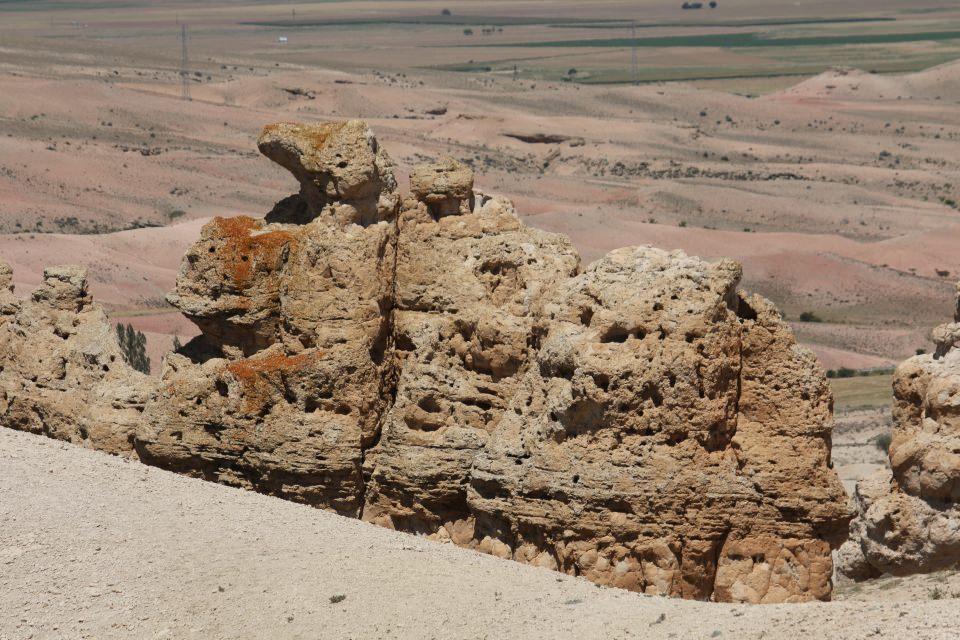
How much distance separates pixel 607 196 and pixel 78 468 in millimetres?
95748

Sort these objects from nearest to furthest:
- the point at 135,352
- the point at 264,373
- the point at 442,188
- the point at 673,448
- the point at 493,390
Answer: the point at 673,448 → the point at 493,390 → the point at 264,373 → the point at 442,188 → the point at 135,352

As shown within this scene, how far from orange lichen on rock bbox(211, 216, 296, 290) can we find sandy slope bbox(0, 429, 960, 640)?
252 centimetres

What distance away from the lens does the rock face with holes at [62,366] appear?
1989cm

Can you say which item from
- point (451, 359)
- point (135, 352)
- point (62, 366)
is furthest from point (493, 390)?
point (135, 352)

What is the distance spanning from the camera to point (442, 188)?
61.9ft

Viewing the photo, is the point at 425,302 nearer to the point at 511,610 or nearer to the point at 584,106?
the point at 511,610

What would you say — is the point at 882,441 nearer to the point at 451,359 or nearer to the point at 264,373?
the point at 451,359

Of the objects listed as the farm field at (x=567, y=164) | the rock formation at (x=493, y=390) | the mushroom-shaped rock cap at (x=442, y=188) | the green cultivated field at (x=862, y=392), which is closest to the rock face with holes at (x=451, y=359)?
the rock formation at (x=493, y=390)

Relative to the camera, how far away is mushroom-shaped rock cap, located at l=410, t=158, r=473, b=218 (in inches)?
744

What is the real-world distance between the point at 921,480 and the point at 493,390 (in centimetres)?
431

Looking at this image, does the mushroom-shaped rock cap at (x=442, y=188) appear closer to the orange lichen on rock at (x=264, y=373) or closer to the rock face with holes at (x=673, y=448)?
the orange lichen on rock at (x=264, y=373)

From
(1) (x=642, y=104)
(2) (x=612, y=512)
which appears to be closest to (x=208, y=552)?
(2) (x=612, y=512)

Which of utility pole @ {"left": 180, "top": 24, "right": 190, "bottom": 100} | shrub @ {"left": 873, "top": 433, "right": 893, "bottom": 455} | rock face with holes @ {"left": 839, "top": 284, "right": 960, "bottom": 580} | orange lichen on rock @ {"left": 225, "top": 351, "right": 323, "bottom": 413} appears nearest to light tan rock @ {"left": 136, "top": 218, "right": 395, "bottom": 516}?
orange lichen on rock @ {"left": 225, "top": 351, "right": 323, "bottom": 413}

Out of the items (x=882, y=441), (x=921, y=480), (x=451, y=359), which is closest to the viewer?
(x=921, y=480)
